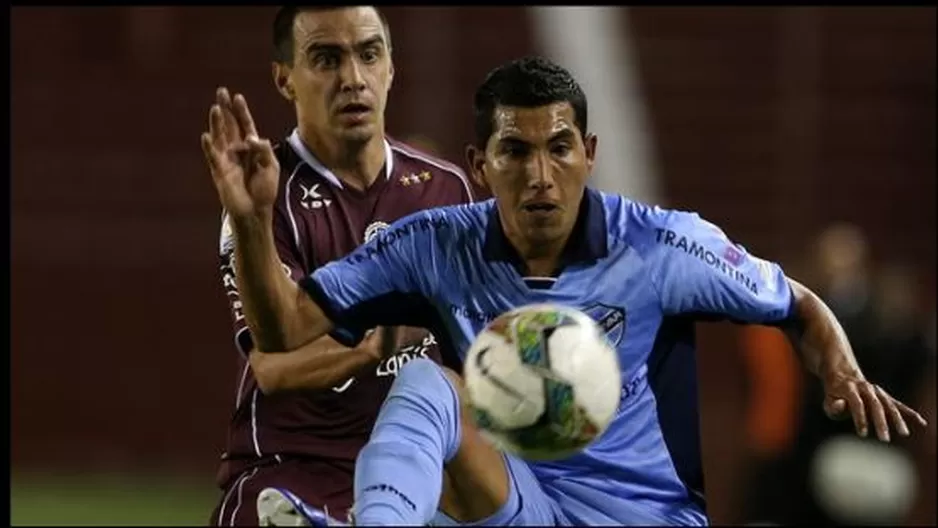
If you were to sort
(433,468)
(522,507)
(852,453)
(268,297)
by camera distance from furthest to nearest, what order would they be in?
(852,453) → (268,297) → (522,507) → (433,468)

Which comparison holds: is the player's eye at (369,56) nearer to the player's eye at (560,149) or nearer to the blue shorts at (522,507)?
the player's eye at (560,149)

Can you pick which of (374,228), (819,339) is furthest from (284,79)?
(819,339)

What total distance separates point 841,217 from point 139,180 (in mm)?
5812

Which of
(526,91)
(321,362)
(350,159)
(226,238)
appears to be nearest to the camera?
(526,91)

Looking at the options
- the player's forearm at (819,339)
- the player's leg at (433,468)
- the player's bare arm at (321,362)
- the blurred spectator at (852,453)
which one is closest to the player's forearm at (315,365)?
the player's bare arm at (321,362)

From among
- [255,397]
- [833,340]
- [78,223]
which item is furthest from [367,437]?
[78,223]

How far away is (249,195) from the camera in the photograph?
19.4 feet

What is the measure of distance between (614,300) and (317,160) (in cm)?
134

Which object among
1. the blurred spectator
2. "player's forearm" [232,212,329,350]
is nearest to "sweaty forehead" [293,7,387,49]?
"player's forearm" [232,212,329,350]

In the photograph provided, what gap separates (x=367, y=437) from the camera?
677 centimetres

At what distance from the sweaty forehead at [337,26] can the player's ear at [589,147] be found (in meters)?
1.03

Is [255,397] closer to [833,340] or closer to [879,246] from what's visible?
[833,340]

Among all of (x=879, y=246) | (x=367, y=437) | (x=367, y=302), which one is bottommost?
(x=879, y=246)

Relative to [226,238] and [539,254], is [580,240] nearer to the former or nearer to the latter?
[539,254]
